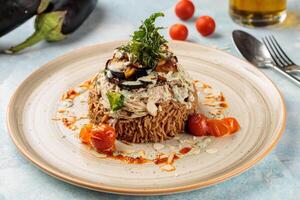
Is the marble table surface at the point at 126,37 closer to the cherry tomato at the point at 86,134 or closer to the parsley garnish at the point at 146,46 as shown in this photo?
the cherry tomato at the point at 86,134

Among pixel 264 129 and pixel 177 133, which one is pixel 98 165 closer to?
pixel 177 133

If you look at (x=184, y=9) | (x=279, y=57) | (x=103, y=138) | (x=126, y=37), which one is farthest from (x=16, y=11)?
(x=279, y=57)

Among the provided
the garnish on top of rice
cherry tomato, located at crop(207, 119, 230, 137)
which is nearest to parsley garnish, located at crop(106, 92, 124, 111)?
the garnish on top of rice

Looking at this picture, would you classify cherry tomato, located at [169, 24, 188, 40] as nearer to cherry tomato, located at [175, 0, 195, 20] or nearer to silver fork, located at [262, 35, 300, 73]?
cherry tomato, located at [175, 0, 195, 20]

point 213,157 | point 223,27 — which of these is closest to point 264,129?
point 213,157

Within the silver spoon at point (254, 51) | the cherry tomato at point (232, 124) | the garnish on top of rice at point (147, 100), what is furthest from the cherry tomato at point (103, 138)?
the silver spoon at point (254, 51)
